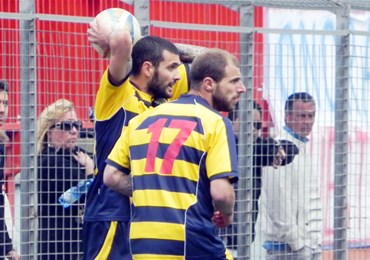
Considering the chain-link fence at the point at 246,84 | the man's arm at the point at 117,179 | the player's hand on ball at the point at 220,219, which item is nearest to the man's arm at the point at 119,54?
the man's arm at the point at 117,179

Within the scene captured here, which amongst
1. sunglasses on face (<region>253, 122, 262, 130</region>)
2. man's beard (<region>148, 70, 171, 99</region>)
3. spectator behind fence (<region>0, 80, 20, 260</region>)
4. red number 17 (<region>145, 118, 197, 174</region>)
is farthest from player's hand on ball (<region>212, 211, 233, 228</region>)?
sunglasses on face (<region>253, 122, 262, 130</region>)

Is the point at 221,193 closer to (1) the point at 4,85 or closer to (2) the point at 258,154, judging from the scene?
(1) the point at 4,85

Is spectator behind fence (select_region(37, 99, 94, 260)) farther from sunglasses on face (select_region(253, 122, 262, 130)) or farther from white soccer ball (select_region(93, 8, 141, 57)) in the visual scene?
sunglasses on face (select_region(253, 122, 262, 130))

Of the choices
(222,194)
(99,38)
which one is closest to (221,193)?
(222,194)

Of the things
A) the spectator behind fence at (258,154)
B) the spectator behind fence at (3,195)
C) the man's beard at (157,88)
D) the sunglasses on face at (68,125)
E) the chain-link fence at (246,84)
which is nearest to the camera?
the man's beard at (157,88)

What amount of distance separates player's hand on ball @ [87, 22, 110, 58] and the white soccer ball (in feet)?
0.06

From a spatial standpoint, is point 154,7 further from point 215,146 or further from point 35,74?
point 215,146

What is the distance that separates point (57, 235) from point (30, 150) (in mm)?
651

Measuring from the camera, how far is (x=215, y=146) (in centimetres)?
581

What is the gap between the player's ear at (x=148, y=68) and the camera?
21.8 ft

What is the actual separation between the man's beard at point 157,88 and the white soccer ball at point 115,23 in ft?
0.98

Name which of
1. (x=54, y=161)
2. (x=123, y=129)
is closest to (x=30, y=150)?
(x=54, y=161)

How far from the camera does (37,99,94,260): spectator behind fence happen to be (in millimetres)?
7617

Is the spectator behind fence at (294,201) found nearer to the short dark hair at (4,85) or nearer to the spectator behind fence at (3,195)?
the spectator behind fence at (3,195)
